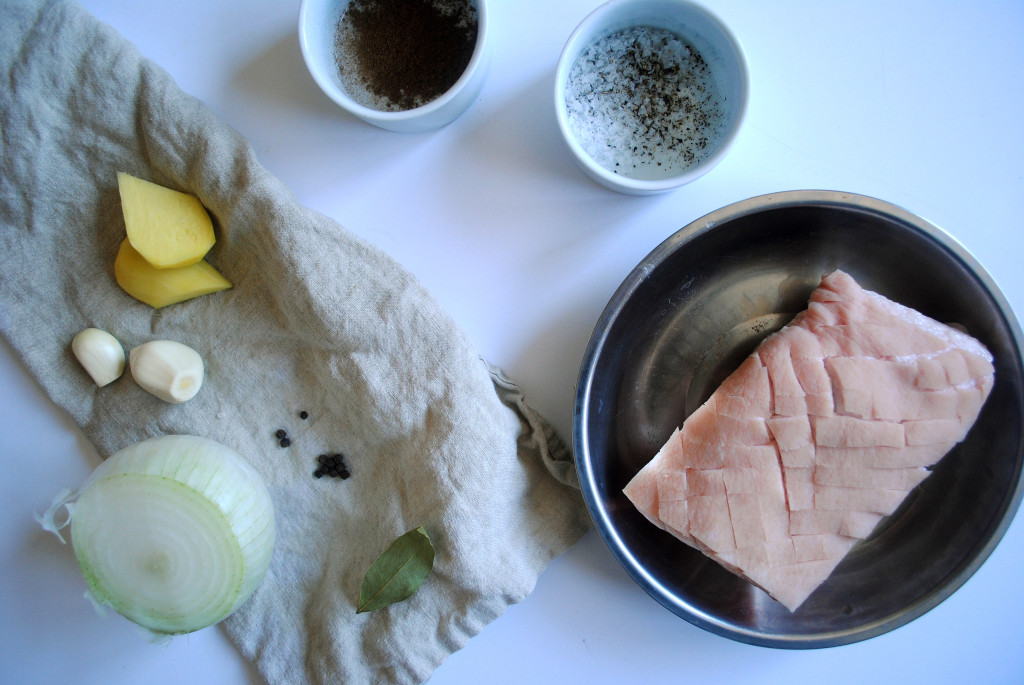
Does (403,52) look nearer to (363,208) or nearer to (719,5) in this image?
(363,208)

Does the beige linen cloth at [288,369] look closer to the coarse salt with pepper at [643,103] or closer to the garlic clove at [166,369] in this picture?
the garlic clove at [166,369]

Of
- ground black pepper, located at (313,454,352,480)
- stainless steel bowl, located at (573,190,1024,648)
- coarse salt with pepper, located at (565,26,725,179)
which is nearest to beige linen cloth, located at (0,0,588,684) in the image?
ground black pepper, located at (313,454,352,480)

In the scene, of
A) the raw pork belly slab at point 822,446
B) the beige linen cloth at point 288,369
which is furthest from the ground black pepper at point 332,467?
the raw pork belly slab at point 822,446

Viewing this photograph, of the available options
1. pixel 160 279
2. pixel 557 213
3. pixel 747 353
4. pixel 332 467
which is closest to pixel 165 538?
pixel 332 467

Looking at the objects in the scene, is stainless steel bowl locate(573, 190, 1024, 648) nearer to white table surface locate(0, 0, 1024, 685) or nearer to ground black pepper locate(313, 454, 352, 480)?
white table surface locate(0, 0, 1024, 685)

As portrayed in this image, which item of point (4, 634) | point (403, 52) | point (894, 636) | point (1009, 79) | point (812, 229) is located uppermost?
point (1009, 79)

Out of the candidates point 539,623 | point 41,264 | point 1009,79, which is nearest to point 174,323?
point 41,264

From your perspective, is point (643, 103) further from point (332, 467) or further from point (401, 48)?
point (332, 467)
